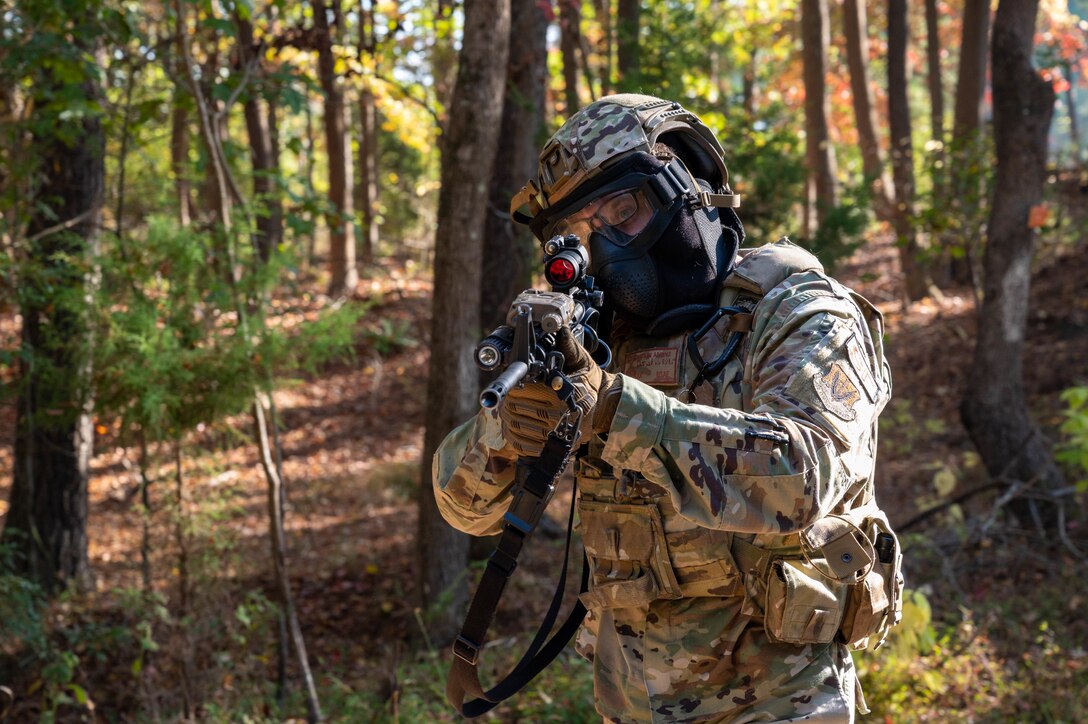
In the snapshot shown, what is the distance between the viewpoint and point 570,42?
10.8m

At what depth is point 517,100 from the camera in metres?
7.71

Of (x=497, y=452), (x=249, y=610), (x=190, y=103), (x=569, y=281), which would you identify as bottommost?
(x=249, y=610)

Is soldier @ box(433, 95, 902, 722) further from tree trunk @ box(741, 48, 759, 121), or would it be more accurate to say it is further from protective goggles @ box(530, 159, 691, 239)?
tree trunk @ box(741, 48, 759, 121)

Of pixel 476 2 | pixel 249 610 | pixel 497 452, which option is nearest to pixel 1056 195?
pixel 476 2

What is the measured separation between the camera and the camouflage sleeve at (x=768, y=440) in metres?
2.12

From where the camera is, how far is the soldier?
87.8 inches

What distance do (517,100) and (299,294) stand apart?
2663mm

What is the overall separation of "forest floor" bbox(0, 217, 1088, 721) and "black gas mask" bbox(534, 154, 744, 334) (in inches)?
106

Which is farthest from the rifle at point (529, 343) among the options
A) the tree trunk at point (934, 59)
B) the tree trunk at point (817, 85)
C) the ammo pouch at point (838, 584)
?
the tree trunk at point (934, 59)

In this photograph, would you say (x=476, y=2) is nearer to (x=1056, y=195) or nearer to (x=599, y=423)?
(x=599, y=423)

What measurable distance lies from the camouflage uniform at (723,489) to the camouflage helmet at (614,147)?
1.22ft

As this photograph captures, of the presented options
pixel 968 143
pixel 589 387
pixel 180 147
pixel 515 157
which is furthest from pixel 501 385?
pixel 180 147

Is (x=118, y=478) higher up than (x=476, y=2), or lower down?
lower down

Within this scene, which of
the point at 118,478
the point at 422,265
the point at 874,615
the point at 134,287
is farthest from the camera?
the point at 422,265
